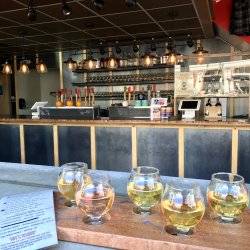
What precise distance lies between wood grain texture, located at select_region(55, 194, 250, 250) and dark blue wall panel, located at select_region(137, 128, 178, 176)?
3.47m

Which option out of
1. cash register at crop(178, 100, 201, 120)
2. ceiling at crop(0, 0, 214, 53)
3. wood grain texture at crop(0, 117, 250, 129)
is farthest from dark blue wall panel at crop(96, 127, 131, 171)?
ceiling at crop(0, 0, 214, 53)

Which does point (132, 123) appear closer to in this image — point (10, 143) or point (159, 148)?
point (159, 148)

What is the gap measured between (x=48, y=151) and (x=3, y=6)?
2344mm

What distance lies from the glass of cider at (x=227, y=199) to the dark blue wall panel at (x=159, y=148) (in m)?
3.45

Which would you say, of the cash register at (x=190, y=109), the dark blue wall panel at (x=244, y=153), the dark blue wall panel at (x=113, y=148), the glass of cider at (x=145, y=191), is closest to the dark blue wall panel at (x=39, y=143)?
the dark blue wall panel at (x=113, y=148)

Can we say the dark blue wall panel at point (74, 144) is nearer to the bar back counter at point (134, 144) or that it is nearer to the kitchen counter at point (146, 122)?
the bar back counter at point (134, 144)

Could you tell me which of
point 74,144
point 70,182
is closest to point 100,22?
point 74,144

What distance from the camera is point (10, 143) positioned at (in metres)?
5.34

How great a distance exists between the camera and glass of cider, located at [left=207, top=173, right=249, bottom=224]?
0.77 meters

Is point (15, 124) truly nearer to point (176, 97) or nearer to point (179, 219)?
point (176, 97)

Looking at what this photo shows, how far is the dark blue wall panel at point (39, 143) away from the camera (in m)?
5.05

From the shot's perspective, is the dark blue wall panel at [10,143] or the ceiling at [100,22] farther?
the dark blue wall panel at [10,143]

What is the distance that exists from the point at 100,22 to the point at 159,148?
253cm

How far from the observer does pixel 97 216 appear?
786 millimetres
